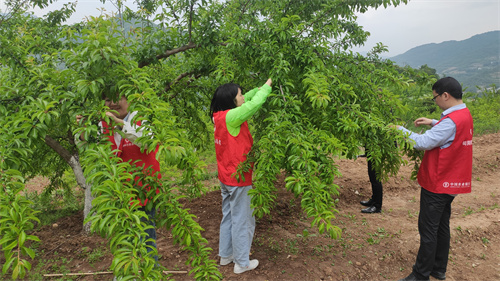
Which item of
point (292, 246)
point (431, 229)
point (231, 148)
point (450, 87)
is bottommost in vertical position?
point (292, 246)

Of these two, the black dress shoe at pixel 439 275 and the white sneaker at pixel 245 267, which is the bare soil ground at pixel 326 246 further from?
the black dress shoe at pixel 439 275

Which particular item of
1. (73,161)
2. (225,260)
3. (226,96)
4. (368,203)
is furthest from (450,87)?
(73,161)

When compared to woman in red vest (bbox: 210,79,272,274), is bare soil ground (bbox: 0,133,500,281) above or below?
below

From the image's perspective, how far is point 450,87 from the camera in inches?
113

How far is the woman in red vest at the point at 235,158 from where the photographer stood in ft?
9.48

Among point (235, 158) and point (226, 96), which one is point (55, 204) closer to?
point (235, 158)

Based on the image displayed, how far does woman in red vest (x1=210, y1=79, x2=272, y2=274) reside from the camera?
289 centimetres

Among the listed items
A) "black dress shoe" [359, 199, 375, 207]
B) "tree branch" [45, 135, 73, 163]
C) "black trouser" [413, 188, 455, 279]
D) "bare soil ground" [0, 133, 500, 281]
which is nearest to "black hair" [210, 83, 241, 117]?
"bare soil ground" [0, 133, 500, 281]

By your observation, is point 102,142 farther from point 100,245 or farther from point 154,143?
point 100,245

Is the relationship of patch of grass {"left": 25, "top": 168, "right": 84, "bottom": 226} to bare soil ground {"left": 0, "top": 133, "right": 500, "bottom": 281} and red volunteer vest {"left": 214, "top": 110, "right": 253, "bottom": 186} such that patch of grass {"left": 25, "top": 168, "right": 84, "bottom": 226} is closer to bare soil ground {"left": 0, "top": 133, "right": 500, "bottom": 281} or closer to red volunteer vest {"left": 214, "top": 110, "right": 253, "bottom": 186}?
bare soil ground {"left": 0, "top": 133, "right": 500, "bottom": 281}

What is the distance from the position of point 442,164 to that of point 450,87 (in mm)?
744

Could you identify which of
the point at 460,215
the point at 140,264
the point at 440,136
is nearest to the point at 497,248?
the point at 460,215

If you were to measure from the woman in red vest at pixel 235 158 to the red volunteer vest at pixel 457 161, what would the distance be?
178 centimetres

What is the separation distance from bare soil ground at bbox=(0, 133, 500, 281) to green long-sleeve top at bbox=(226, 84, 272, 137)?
0.96m
